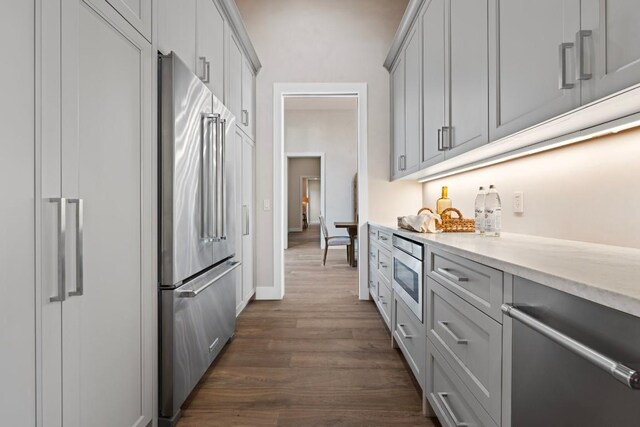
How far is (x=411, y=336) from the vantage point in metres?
1.98

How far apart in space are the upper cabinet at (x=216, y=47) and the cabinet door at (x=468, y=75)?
1.52m

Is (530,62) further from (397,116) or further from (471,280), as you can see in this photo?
(397,116)

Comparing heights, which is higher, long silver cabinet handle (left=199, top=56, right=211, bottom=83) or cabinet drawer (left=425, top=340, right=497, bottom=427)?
long silver cabinet handle (left=199, top=56, right=211, bottom=83)

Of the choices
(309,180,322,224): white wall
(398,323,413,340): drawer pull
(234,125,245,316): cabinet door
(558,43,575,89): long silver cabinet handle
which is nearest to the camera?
(558,43,575,89): long silver cabinet handle

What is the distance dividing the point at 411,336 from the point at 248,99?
276cm

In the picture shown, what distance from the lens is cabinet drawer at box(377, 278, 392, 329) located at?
263 cm

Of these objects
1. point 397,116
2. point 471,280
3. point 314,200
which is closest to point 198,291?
point 471,280

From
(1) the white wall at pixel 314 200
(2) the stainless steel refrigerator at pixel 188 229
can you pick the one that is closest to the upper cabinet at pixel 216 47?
(2) the stainless steel refrigerator at pixel 188 229

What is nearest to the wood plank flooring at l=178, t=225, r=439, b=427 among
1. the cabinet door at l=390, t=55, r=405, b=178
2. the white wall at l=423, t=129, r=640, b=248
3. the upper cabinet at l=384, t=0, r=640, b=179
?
the white wall at l=423, t=129, r=640, b=248

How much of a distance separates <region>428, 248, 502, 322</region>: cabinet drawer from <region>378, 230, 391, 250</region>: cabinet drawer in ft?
3.44

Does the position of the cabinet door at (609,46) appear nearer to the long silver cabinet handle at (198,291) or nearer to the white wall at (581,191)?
the white wall at (581,191)

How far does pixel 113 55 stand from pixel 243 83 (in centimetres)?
218

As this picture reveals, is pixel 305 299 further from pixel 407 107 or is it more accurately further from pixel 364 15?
pixel 364 15

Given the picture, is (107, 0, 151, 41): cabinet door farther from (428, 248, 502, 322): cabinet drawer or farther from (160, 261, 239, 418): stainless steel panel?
(428, 248, 502, 322): cabinet drawer
